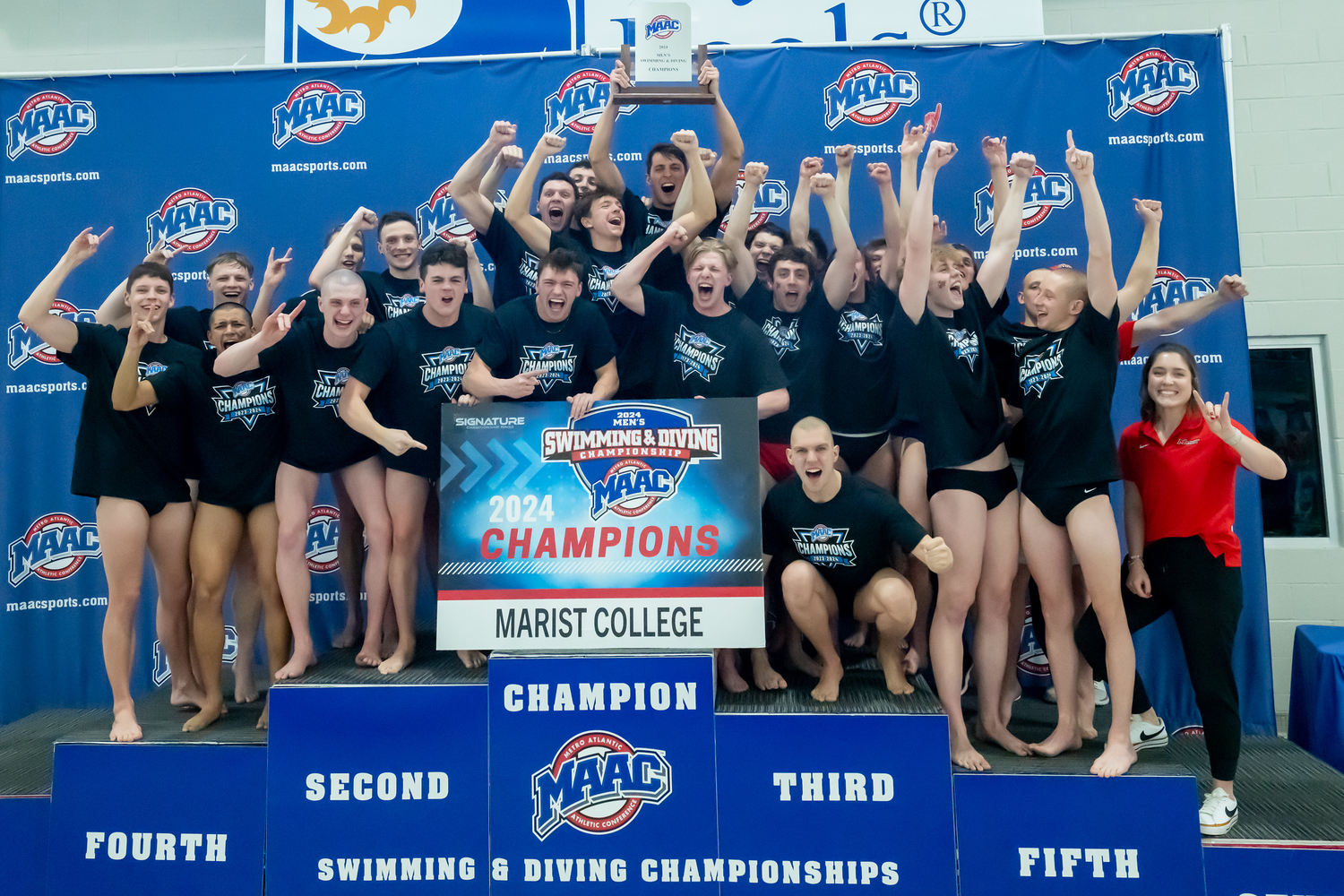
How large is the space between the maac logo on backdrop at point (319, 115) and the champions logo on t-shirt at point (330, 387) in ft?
5.67

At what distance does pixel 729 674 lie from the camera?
3539mm

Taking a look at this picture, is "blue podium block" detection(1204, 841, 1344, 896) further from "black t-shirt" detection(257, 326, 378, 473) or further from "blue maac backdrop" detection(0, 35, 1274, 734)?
"black t-shirt" detection(257, 326, 378, 473)

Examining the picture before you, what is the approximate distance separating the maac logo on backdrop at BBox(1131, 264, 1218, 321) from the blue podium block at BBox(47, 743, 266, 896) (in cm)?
455

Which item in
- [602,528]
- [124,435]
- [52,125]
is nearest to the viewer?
[602,528]

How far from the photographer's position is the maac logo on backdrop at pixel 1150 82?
4434 mm

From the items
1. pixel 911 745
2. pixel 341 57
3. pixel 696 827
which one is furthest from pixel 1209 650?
pixel 341 57

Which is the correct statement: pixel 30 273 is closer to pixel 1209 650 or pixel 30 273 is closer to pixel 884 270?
pixel 884 270

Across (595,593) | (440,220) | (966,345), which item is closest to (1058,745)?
(966,345)

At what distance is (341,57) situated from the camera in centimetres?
483

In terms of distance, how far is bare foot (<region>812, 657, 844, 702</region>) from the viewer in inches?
130

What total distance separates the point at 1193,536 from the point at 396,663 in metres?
3.12

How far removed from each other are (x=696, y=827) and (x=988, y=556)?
1.54 meters

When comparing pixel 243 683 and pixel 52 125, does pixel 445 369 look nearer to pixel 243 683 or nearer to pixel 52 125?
pixel 243 683

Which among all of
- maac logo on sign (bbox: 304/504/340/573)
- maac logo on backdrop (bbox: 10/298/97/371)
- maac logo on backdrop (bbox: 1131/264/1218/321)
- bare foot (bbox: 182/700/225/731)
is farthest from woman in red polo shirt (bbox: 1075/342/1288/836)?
maac logo on backdrop (bbox: 10/298/97/371)
